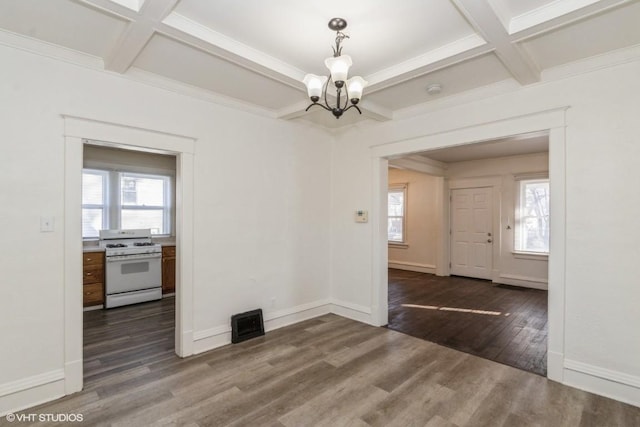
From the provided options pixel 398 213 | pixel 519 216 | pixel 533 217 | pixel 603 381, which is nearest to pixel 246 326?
pixel 603 381

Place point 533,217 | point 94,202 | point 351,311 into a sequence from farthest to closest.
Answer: point 533,217 → point 94,202 → point 351,311

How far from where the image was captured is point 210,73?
2887mm

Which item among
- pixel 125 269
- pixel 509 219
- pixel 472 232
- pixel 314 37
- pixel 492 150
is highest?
pixel 314 37

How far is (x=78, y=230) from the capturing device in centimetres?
259

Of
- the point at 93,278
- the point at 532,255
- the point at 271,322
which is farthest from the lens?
the point at 532,255

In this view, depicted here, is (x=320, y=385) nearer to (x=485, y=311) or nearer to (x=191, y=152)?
(x=191, y=152)

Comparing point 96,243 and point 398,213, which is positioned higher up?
point 398,213

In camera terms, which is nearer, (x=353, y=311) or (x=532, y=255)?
(x=353, y=311)

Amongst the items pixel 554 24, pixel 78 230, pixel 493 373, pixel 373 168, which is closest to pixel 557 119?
pixel 554 24

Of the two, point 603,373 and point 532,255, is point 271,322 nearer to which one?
point 603,373

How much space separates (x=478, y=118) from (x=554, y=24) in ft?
3.87

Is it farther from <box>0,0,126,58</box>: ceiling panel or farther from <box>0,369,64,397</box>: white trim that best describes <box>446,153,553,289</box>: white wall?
<box>0,369,64,397</box>: white trim

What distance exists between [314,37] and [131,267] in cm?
447

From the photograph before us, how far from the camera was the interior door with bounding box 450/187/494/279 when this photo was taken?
696 centimetres
